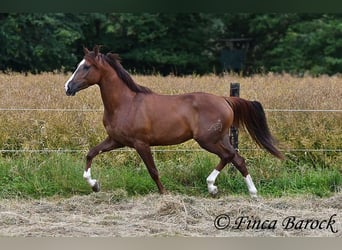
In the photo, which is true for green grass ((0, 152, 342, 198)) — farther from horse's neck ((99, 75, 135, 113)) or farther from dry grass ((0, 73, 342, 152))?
horse's neck ((99, 75, 135, 113))

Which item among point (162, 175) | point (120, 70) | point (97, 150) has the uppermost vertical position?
point (120, 70)

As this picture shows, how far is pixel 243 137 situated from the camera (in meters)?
7.88

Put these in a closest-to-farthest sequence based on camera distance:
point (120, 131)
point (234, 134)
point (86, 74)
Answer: point (86, 74)
point (120, 131)
point (234, 134)

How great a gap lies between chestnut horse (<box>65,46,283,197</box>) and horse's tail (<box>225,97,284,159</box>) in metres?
0.11

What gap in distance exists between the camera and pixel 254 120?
6730 mm

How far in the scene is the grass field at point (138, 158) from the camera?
23.4ft

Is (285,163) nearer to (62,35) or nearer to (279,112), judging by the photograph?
(279,112)

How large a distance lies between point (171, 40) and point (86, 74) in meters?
14.5

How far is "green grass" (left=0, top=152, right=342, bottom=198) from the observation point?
705cm

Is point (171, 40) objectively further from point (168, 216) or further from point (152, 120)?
point (168, 216)

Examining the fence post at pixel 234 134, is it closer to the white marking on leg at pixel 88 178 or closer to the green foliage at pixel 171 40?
the white marking on leg at pixel 88 178

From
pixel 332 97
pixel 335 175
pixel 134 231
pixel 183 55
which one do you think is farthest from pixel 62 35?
pixel 134 231

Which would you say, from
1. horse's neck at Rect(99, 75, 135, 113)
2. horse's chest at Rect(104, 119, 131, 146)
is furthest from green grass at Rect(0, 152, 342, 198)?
horse's neck at Rect(99, 75, 135, 113)

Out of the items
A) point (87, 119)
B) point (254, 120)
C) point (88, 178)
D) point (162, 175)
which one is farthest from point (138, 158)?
point (254, 120)
